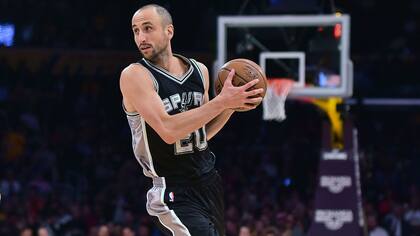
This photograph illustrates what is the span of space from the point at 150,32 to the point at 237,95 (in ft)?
2.02

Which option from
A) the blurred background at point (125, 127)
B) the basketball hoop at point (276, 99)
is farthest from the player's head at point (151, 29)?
the blurred background at point (125, 127)

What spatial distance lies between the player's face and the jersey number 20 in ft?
1.52

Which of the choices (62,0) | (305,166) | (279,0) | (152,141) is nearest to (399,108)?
(305,166)

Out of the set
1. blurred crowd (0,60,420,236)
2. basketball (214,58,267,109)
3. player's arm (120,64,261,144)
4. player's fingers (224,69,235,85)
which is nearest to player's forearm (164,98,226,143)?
player's arm (120,64,261,144)

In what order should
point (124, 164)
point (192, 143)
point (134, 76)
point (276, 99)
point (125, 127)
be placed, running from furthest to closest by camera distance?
point (125, 127), point (124, 164), point (276, 99), point (192, 143), point (134, 76)

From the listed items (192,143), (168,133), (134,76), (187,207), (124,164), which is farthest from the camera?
(124,164)

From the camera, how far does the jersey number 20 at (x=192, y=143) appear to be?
4855 millimetres

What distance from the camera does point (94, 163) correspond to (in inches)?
640

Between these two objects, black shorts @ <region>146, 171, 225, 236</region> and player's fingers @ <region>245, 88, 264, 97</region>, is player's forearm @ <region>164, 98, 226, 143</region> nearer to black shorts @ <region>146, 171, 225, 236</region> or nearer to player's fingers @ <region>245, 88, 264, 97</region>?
player's fingers @ <region>245, 88, 264, 97</region>

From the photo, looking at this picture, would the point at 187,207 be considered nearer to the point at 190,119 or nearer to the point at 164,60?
the point at 190,119

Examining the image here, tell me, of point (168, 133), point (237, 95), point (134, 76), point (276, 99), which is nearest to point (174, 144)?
point (168, 133)

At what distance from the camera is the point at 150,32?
4734mm

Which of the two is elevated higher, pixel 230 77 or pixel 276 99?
pixel 230 77

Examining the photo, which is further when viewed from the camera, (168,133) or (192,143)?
(192,143)
